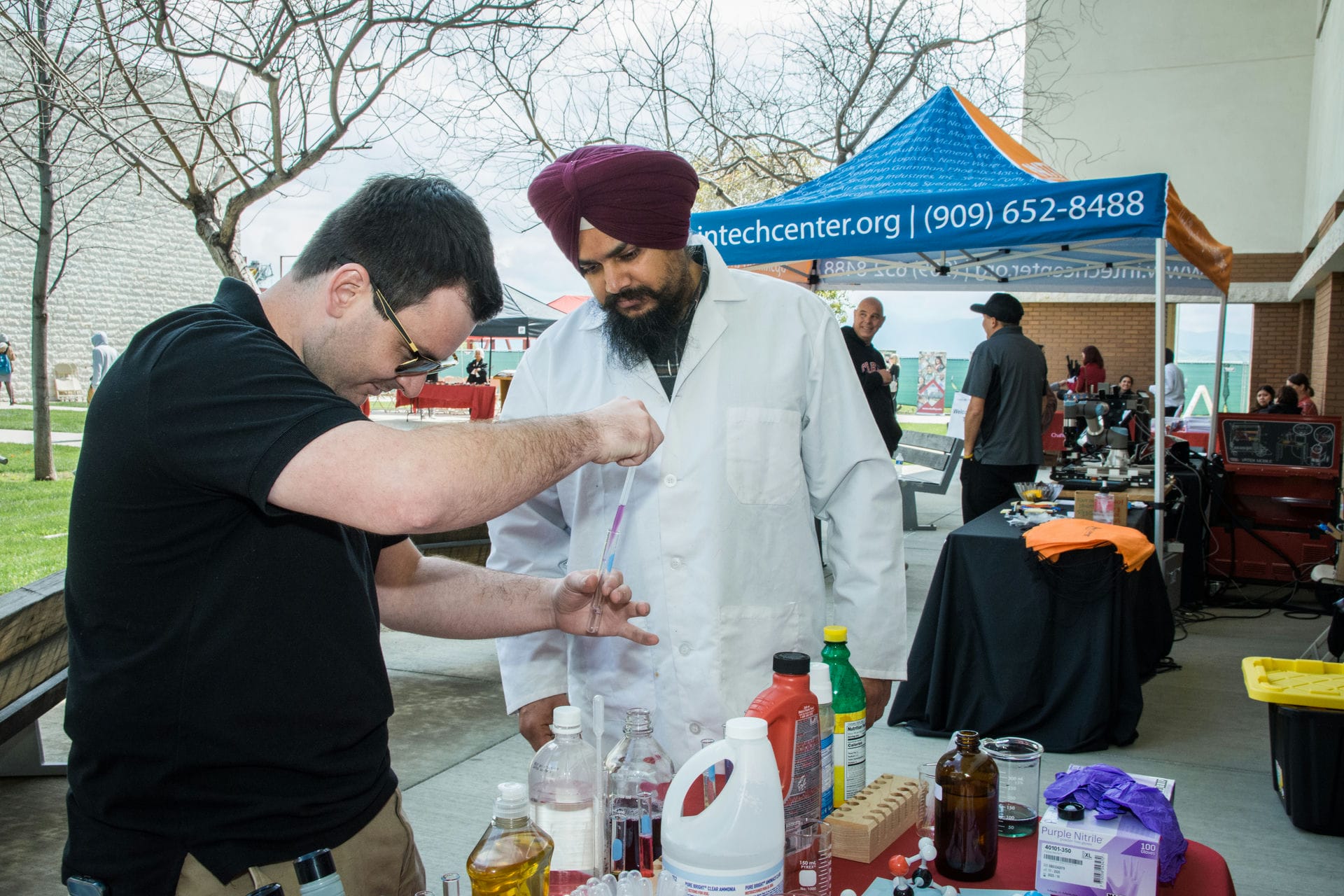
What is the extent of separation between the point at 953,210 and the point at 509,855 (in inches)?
194

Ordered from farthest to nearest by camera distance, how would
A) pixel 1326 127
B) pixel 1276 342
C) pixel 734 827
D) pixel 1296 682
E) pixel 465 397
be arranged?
1. pixel 1276 342
2. pixel 465 397
3. pixel 1326 127
4. pixel 1296 682
5. pixel 734 827

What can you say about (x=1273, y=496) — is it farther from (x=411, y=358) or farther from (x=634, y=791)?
(x=411, y=358)

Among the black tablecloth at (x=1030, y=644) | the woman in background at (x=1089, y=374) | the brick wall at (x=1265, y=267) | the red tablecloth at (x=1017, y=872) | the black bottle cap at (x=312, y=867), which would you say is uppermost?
the brick wall at (x=1265, y=267)

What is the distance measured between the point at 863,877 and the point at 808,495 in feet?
3.13

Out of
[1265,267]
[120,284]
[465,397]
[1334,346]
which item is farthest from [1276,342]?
[120,284]

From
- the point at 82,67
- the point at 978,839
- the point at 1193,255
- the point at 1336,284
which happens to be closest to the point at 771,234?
the point at 1193,255

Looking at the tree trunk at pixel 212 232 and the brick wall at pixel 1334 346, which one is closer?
the tree trunk at pixel 212 232

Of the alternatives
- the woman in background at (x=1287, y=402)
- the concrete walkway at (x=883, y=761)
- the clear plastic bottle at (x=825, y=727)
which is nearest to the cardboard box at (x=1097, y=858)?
the clear plastic bottle at (x=825, y=727)

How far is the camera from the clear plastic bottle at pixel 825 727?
1.51 metres

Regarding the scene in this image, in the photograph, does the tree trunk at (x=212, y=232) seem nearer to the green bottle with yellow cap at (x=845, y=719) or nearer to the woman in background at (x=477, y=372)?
the green bottle with yellow cap at (x=845, y=719)

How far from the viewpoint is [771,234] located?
5.91 m

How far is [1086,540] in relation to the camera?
13.5 feet

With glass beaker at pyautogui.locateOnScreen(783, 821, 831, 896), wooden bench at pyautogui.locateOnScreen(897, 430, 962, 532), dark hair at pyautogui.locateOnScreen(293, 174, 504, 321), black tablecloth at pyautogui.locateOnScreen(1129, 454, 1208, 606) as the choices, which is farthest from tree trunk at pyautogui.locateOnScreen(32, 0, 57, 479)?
black tablecloth at pyautogui.locateOnScreen(1129, 454, 1208, 606)

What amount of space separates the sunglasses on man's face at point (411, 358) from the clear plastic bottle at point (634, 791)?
0.58 meters
